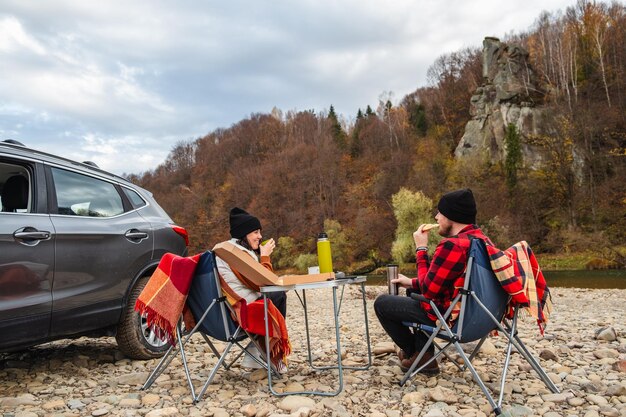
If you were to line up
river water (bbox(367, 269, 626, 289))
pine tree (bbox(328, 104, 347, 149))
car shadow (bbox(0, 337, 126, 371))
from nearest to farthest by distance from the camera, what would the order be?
car shadow (bbox(0, 337, 126, 371)), river water (bbox(367, 269, 626, 289)), pine tree (bbox(328, 104, 347, 149))

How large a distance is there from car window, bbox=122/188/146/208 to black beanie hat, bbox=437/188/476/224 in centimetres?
323

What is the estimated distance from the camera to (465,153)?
56312 millimetres

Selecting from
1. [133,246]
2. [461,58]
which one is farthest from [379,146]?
[133,246]

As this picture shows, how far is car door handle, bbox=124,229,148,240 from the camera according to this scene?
5.04m

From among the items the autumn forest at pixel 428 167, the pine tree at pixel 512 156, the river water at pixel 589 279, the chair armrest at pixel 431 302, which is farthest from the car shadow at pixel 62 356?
the pine tree at pixel 512 156

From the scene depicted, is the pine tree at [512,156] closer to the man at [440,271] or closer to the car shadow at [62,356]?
the car shadow at [62,356]

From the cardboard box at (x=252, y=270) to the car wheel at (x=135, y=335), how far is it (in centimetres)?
161

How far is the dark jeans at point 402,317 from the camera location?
397 centimetres

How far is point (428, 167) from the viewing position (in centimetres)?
5347

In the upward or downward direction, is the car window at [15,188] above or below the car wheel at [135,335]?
above

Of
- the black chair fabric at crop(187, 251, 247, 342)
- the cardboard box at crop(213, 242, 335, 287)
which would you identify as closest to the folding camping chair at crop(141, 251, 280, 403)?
the black chair fabric at crop(187, 251, 247, 342)

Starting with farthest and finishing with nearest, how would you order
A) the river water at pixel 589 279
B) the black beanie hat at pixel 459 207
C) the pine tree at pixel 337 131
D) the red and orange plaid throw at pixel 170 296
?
the pine tree at pixel 337 131, the river water at pixel 589 279, the red and orange plaid throw at pixel 170 296, the black beanie hat at pixel 459 207

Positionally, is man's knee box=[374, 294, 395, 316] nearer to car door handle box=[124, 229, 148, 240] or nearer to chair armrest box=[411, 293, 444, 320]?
chair armrest box=[411, 293, 444, 320]

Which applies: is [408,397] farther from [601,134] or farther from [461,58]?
[461,58]
